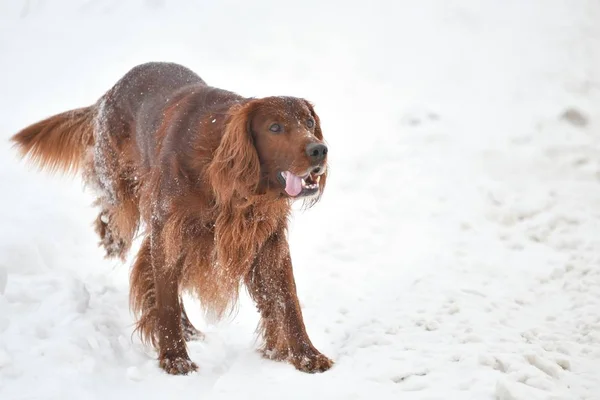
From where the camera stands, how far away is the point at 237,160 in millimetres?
3326

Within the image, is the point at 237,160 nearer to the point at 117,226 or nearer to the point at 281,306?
the point at 281,306

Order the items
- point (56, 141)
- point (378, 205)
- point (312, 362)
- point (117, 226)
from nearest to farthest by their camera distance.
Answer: point (312, 362), point (117, 226), point (56, 141), point (378, 205)

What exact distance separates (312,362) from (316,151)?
1.06 meters

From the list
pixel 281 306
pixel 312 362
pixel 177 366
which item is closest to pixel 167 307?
pixel 177 366

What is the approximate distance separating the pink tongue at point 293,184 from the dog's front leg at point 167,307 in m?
0.71

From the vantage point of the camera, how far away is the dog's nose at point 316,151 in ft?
10.6

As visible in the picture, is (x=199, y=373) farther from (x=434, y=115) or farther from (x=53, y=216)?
(x=434, y=115)

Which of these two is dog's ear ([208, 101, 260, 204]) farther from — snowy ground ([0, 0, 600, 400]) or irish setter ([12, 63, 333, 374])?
snowy ground ([0, 0, 600, 400])

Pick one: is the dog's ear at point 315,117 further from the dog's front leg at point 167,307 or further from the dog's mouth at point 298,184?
the dog's front leg at point 167,307

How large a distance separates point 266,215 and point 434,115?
166 inches

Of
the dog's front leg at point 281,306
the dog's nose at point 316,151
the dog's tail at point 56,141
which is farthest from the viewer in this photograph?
the dog's tail at point 56,141

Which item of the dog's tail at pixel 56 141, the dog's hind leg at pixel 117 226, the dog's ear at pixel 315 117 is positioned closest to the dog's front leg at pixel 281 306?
the dog's ear at pixel 315 117

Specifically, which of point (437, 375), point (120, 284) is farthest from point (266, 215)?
point (120, 284)

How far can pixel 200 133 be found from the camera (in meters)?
3.54
